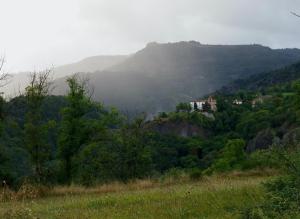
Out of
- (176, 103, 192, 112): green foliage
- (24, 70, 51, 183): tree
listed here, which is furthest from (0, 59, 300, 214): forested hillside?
(176, 103, 192, 112): green foliage

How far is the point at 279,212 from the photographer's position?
7105 mm

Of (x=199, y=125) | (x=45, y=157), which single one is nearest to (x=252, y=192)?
(x=45, y=157)

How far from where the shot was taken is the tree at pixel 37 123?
27906 mm

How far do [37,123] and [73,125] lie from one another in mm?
3137

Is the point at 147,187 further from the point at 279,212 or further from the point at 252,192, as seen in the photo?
the point at 279,212

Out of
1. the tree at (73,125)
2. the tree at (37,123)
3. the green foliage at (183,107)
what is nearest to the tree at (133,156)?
the tree at (73,125)

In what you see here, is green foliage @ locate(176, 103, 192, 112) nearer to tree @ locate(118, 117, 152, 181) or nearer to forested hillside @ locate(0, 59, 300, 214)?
forested hillside @ locate(0, 59, 300, 214)

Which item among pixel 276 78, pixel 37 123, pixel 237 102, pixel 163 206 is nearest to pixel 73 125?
pixel 37 123

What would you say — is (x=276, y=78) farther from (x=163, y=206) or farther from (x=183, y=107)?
(x=163, y=206)

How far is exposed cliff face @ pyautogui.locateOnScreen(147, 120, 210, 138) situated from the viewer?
370 feet

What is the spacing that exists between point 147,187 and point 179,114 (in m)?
108

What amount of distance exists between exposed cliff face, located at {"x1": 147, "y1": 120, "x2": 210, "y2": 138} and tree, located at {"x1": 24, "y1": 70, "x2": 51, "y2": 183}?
8274 centimetres

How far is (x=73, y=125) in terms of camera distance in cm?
3141

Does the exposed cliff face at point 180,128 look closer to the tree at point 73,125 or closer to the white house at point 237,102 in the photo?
the white house at point 237,102
